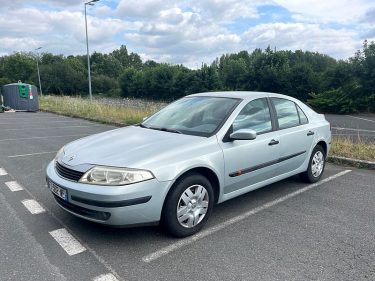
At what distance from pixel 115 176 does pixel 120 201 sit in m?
0.24

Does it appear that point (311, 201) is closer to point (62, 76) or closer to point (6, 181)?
point (6, 181)

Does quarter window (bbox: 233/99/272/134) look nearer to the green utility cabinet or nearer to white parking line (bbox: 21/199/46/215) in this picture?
white parking line (bbox: 21/199/46/215)

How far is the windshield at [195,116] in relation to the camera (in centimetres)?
427

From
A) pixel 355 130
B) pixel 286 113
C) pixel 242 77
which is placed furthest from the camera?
pixel 242 77

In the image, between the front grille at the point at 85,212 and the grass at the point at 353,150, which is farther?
the grass at the point at 353,150

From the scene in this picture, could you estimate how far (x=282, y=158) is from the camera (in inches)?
190

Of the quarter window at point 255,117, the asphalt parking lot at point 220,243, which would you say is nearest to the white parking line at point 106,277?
the asphalt parking lot at point 220,243

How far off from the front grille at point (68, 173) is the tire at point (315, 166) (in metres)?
3.49

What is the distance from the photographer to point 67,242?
361 cm

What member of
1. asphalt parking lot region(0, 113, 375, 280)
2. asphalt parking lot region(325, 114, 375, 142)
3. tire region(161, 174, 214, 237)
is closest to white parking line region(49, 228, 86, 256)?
asphalt parking lot region(0, 113, 375, 280)

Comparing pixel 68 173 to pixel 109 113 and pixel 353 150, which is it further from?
pixel 109 113

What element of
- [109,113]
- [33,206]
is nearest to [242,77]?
[109,113]

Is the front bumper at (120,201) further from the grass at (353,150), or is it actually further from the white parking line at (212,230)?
the grass at (353,150)

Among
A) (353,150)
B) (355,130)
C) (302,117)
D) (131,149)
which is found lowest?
(355,130)
